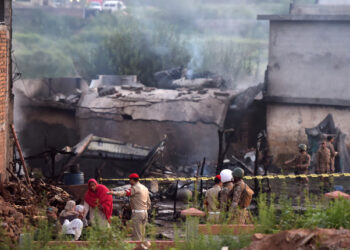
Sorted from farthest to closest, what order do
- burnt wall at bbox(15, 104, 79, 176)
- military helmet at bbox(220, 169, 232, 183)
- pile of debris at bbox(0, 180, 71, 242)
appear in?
burnt wall at bbox(15, 104, 79, 176) → military helmet at bbox(220, 169, 232, 183) → pile of debris at bbox(0, 180, 71, 242)

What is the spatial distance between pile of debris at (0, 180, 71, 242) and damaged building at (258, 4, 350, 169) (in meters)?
10.7

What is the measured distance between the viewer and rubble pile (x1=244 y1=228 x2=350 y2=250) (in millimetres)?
6666

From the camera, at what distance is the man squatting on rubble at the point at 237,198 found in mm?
9609

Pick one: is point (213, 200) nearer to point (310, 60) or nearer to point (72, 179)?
point (72, 179)

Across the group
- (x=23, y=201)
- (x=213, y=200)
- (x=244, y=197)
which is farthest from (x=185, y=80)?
(x=244, y=197)

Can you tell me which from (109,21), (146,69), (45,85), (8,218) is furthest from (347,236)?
(109,21)

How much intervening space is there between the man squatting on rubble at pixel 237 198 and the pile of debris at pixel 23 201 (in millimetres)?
3058

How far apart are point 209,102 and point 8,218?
12250 mm

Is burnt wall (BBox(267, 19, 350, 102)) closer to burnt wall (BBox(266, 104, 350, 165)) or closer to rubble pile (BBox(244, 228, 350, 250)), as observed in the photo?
burnt wall (BBox(266, 104, 350, 165))

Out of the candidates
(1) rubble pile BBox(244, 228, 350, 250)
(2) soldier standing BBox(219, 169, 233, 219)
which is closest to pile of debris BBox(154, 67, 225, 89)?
(2) soldier standing BBox(219, 169, 233, 219)

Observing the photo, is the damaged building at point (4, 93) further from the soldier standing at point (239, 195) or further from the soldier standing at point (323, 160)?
the soldier standing at point (323, 160)

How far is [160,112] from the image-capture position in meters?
21.4

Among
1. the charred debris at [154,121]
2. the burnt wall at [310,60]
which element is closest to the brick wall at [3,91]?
the charred debris at [154,121]

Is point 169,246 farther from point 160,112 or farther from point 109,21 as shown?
point 109,21
